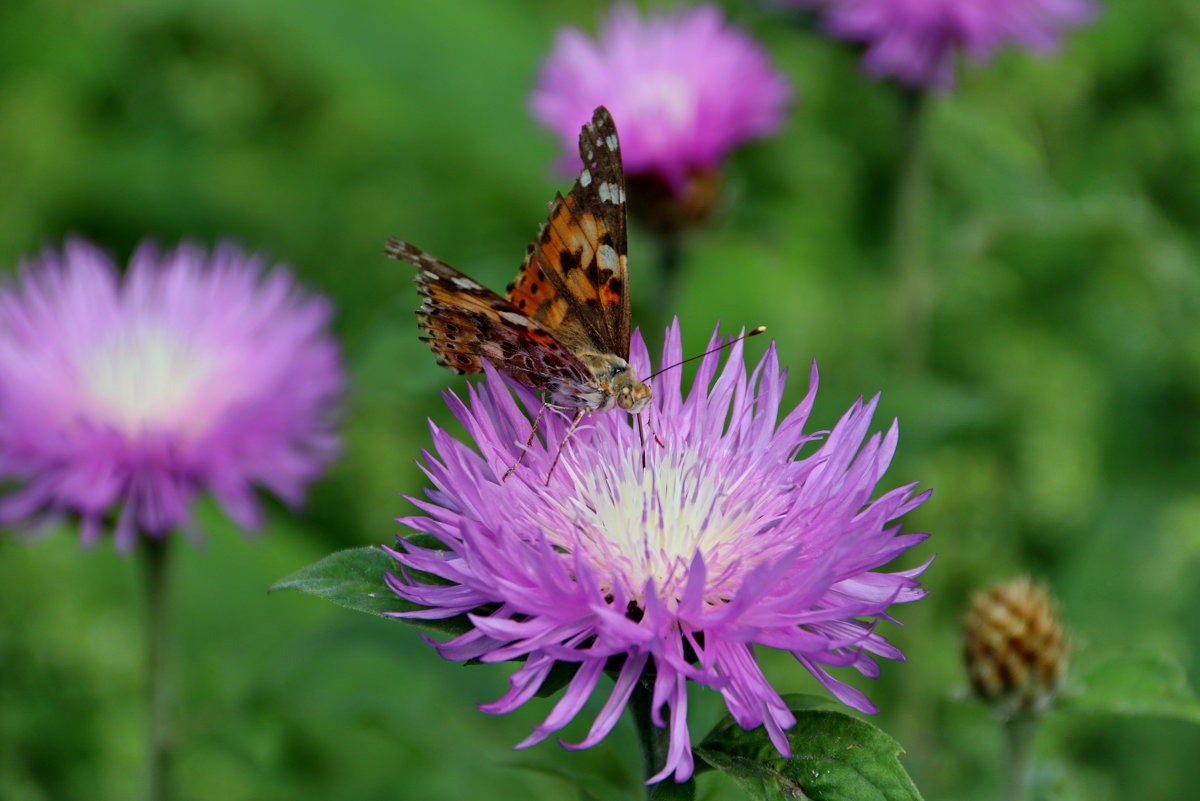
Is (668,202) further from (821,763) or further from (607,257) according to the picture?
(821,763)

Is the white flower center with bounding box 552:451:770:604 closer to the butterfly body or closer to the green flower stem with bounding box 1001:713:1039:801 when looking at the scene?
the butterfly body

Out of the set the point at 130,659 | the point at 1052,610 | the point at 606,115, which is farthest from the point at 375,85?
the point at 1052,610

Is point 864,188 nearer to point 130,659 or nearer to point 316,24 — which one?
point 316,24

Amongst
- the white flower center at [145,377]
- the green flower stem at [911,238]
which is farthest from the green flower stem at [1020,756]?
the white flower center at [145,377]

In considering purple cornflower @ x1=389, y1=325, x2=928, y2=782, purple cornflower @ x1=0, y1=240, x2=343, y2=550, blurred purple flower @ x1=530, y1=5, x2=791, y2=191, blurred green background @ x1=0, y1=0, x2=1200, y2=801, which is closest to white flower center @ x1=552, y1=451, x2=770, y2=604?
purple cornflower @ x1=389, y1=325, x2=928, y2=782

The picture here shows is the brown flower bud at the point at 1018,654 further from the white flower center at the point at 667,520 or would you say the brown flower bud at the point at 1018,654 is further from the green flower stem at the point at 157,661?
the green flower stem at the point at 157,661

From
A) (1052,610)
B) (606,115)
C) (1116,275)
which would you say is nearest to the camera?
(606,115)
